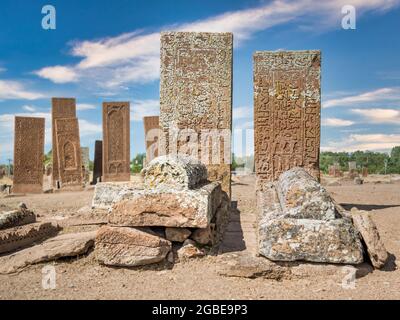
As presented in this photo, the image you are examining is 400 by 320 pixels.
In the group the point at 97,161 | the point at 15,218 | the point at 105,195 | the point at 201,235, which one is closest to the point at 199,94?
the point at 105,195

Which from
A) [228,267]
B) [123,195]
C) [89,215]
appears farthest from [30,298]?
[89,215]

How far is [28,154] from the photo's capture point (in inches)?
562

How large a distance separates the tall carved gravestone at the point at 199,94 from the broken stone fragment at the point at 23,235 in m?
2.82

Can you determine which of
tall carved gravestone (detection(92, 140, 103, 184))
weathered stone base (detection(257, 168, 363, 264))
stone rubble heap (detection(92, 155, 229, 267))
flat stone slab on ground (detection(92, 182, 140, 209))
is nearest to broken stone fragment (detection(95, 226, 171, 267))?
stone rubble heap (detection(92, 155, 229, 267))

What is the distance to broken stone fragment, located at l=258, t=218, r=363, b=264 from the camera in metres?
3.93

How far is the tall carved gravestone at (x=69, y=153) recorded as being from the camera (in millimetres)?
15141

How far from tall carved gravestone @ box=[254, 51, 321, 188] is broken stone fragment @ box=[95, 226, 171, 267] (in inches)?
157

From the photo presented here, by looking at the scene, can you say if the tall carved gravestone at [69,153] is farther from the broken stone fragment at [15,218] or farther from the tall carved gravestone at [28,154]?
the broken stone fragment at [15,218]

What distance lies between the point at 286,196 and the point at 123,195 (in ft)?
6.33

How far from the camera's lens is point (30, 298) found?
3.61m

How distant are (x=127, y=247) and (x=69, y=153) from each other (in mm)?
11917

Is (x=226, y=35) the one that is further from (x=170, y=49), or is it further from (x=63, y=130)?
(x=63, y=130)
